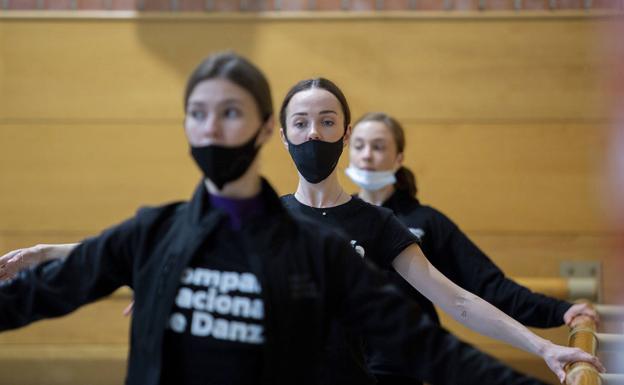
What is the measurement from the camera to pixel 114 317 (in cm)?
531

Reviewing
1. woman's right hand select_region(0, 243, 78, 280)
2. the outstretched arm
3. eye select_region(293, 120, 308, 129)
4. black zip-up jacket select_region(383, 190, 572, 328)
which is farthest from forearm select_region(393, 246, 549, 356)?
woman's right hand select_region(0, 243, 78, 280)

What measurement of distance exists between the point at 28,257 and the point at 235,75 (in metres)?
0.76

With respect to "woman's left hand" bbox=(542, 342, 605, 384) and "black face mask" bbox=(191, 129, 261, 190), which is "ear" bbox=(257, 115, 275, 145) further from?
"woman's left hand" bbox=(542, 342, 605, 384)

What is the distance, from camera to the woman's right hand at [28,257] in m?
2.25

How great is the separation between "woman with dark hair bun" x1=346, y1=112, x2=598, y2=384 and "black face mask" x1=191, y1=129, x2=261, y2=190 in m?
1.57

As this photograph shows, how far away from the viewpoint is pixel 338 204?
9.79ft

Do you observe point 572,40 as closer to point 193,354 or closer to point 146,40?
point 146,40

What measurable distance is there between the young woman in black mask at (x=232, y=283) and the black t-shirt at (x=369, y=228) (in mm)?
861

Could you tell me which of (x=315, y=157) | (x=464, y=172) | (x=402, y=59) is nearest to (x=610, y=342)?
(x=315, y=157)

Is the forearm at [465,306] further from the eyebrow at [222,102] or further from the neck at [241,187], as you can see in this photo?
the eyebrow at [222,102]

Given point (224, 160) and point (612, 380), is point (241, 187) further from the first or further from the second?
point (612, 380)

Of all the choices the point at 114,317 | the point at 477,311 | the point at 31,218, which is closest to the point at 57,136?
the point at 31,218

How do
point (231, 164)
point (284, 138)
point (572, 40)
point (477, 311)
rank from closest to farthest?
point (231, 164)
point (477, 311)
point (284, 138)
point (572, 40)

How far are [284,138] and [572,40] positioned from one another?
2.65 m
